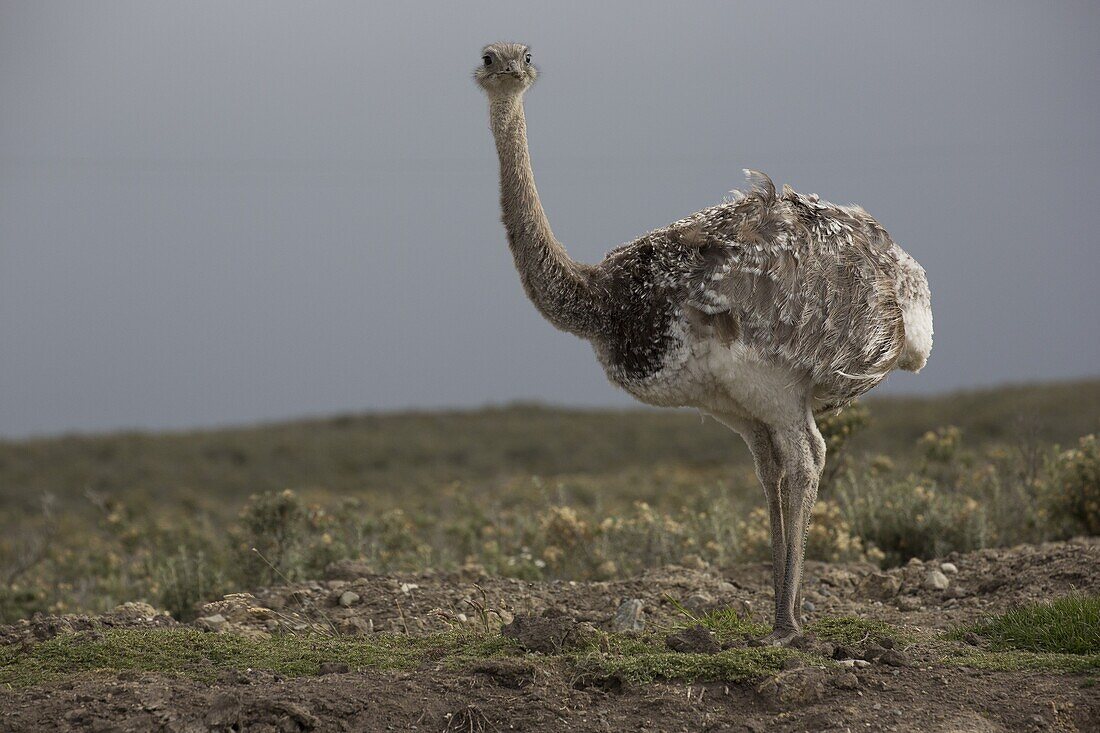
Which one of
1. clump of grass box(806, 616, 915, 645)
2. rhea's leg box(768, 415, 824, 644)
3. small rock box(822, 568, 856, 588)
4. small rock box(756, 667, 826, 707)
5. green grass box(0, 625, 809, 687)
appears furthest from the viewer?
small rock box(822, 568, 856, 588)

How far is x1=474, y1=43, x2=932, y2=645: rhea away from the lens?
6379 mm

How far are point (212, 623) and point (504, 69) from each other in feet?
12.2

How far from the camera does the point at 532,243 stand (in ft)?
22.5

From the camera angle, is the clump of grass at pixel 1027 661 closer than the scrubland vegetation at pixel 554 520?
Yes

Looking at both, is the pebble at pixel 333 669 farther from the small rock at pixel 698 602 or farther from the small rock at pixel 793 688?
the small rock at pixel 698 602

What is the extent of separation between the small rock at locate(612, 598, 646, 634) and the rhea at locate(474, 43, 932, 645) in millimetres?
890

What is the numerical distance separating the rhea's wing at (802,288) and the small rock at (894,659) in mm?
1431

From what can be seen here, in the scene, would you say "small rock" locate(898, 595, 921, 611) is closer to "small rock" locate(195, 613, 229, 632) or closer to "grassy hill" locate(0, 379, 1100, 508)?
"small rock" locate(195, 613, 229, 632)

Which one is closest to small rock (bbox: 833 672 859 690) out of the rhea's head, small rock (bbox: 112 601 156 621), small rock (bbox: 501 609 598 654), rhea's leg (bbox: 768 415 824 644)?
rhea's leg (bbox: 768 415 824 644)

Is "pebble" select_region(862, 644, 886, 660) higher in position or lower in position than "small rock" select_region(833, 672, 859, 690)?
higher

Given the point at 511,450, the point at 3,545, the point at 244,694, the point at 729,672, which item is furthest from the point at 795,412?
the point at 511,450

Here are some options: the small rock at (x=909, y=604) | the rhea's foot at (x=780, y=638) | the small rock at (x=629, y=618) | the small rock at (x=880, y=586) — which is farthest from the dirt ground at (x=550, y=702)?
the small rock at (x=880, y=586)

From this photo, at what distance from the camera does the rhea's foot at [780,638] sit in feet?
20.3

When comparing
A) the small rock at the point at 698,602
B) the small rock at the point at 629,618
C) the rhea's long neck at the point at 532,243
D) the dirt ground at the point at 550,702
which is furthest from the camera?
the small rock at the point at 698,602
